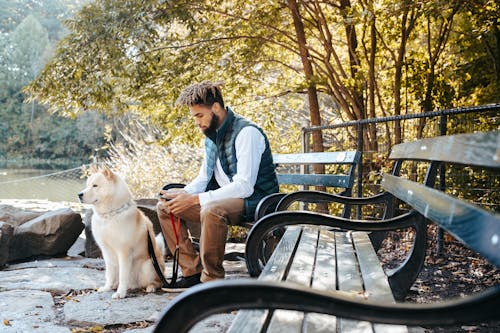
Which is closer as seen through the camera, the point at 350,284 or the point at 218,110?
the point at 350,284

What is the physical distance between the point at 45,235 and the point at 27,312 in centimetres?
246

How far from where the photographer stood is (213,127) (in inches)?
159

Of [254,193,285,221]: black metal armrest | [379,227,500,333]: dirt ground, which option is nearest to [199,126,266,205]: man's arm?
[254,193,285,221]: black metal armrest

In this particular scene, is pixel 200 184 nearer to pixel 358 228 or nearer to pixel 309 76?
pixel 358 228

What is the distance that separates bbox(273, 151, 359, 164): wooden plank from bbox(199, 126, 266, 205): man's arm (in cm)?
68

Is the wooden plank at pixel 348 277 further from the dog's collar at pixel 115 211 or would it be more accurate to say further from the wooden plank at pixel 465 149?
the dog's collar at pixel 115 211

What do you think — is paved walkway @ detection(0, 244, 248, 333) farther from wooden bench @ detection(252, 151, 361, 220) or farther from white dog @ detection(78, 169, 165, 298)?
wooden bench @ detection(252, 151, 361, 220)

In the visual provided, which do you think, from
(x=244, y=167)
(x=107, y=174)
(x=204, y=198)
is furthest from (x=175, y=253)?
(x=244, y=167)

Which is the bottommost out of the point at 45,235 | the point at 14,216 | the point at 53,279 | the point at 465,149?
the point at 53,279

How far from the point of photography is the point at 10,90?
169 ft

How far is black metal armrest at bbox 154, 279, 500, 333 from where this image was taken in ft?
3.48

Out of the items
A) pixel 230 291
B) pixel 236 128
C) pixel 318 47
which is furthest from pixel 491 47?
pixel 230 291

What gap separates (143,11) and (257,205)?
A: 4.50 meters

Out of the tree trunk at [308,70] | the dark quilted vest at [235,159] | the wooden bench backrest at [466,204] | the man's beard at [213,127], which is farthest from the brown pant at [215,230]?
the tree trunk at [308,70]
